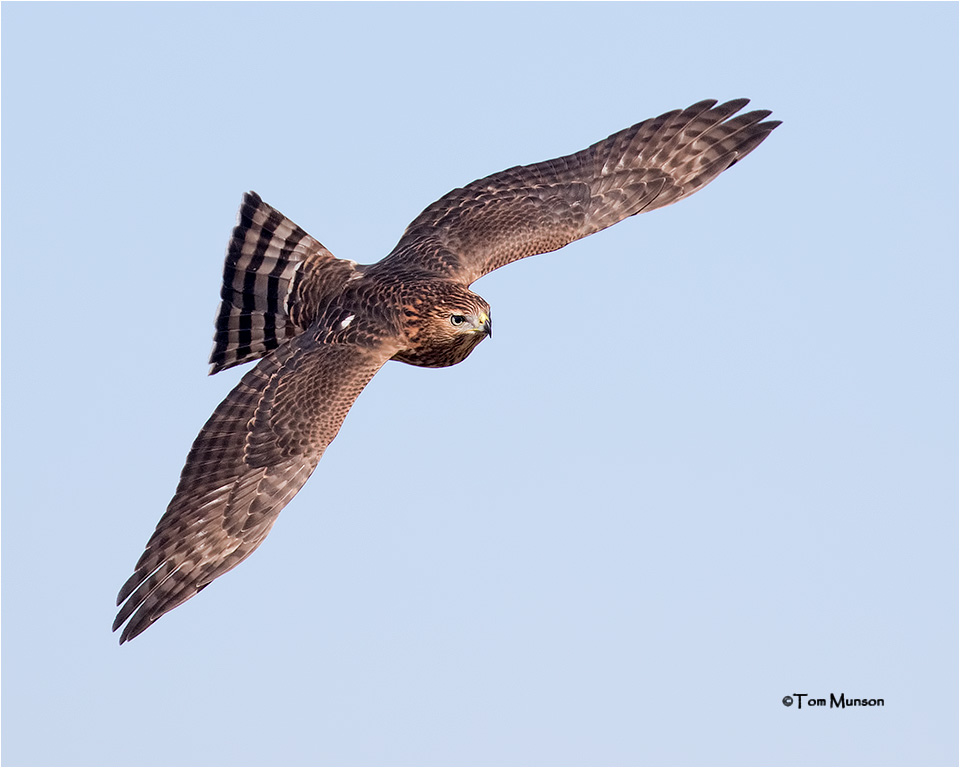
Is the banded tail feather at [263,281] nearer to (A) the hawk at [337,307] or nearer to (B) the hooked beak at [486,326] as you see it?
(A) the hawk at [337,307]

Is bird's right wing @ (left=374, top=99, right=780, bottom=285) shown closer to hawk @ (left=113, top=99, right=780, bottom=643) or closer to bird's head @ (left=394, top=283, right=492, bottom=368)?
hawk @ (left=113, top=99, right=780, bottom=643)

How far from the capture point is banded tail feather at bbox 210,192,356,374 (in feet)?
62.2

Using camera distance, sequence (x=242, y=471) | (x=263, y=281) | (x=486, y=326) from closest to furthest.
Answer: (x=242, y=471), (x=486, y=326), (x=263, y=281)

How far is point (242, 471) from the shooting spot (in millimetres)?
16406

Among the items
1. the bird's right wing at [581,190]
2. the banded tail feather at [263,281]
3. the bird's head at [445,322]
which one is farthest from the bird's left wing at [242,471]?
the bird's right wing at [581,190]

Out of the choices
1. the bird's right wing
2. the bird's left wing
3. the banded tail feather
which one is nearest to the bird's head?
the bird's left wing

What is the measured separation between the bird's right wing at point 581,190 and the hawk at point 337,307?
2 centimetres

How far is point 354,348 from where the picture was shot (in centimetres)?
1706

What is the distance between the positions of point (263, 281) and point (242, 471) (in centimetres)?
348

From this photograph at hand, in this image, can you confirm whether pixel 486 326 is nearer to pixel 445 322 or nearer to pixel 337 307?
pixel 445 322

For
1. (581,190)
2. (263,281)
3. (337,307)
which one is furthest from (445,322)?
(581,190)

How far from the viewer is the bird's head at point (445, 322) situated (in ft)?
55.7

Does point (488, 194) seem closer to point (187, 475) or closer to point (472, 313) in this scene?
point (472, 313)

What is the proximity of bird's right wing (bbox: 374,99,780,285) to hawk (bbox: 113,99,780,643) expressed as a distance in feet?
0.06
